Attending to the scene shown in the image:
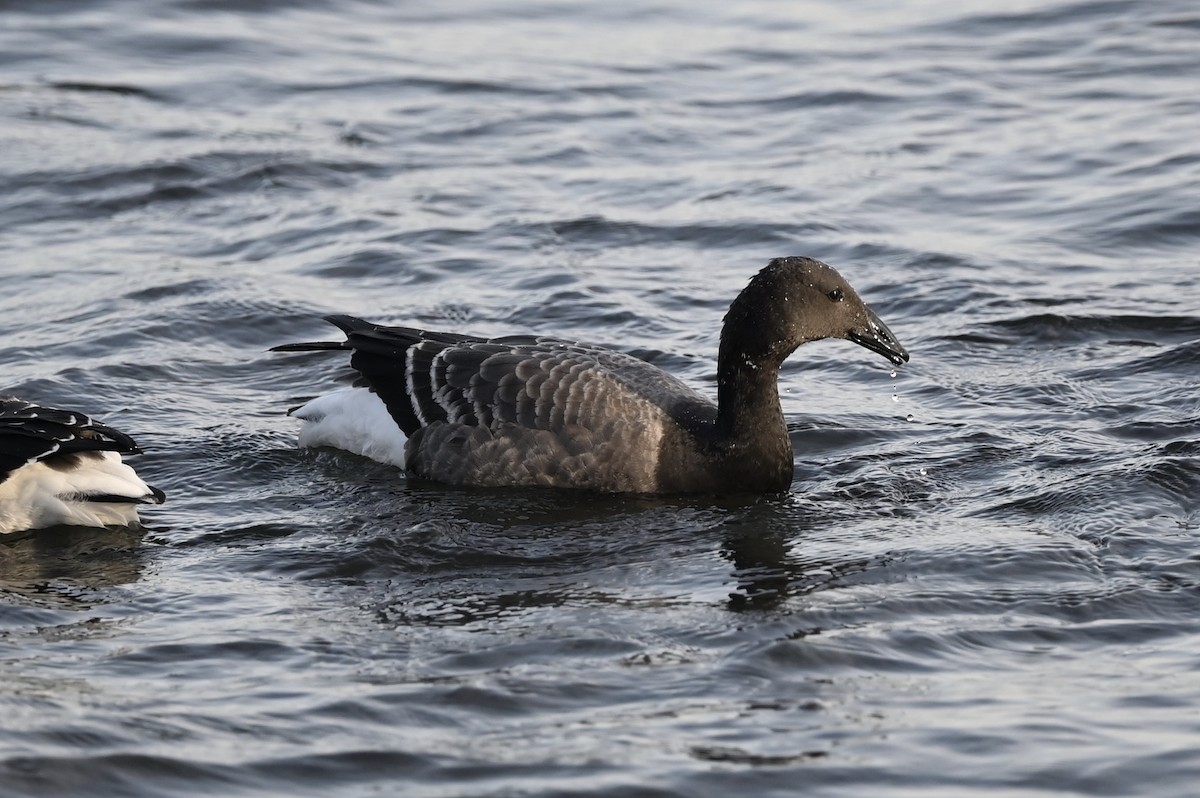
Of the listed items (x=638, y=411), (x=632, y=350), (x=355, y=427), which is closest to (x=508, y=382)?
(x=638, y=411)

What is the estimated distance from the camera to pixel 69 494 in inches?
344

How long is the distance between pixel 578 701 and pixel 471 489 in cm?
301

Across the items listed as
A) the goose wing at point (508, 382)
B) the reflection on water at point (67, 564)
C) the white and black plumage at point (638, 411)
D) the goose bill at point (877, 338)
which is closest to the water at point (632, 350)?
the reflection on water at point (67, 564)

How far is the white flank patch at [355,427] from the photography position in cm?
1018

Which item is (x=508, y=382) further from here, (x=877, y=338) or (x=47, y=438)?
(x=47, y=438)

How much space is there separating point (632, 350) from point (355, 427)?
7.94ft

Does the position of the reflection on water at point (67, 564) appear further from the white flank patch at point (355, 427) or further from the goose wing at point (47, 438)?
the white flank patch at point (355, 427)

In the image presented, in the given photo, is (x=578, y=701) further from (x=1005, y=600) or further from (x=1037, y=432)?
(x=1037, y=432)

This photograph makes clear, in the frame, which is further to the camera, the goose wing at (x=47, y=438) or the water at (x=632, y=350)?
the goose wing at (x=47, y=438)

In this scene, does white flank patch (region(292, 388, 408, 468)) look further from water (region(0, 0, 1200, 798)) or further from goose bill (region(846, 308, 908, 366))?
goose bill (region(846, 308, 908, 366))

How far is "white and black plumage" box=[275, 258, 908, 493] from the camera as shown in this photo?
9.55m

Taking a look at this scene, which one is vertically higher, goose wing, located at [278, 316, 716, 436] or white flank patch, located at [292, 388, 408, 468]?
goose wing, located at [278, 316, 716, 436]

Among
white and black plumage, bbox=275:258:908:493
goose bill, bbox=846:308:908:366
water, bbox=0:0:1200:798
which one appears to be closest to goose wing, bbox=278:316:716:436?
white and black plumage, bbox=275:258:908:493

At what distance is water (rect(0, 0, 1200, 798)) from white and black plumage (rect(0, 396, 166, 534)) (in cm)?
23
